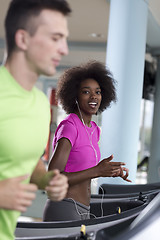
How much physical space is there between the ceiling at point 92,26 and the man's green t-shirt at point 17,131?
318cm

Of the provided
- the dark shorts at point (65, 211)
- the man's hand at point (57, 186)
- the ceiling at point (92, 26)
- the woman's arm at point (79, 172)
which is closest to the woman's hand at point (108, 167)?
the woman's arm at point (79, 172)

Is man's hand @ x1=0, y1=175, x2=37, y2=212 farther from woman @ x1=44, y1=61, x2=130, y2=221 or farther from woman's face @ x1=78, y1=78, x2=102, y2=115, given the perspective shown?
woman's face @ x1=78, y1=78, x2=102, y2=115

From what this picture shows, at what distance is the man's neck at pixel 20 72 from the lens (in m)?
0.80

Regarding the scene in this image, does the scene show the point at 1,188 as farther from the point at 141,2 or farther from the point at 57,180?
the point at 141,2

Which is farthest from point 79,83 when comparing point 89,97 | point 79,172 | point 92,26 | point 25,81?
point 92,26

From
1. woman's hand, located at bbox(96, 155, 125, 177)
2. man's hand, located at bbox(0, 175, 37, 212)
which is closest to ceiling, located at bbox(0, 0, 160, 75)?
woman's hand, located at bbox(96, 155, 125, 177)

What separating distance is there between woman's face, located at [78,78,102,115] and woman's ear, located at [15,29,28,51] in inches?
47.7

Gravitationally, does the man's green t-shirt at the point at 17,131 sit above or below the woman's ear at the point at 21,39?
below

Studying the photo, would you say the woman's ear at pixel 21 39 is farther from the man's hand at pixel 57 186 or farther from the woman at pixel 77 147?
the woman at pixel 77 147

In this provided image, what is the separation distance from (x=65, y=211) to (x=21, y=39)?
1.28 metres

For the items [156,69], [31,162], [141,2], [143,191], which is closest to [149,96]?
[156,69]

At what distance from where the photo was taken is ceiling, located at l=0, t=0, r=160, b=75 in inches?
200

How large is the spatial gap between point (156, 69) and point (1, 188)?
6642 mm

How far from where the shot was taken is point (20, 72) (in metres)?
0.81
